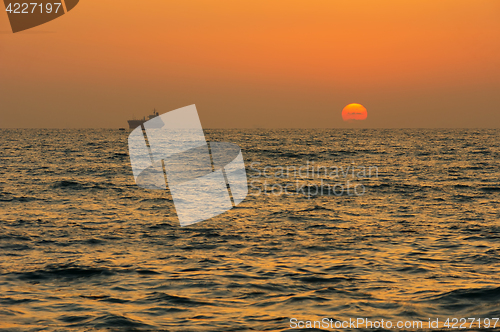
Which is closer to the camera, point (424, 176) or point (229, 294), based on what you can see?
point (229, 294)

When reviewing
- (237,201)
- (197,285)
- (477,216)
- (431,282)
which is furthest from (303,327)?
(237,201)

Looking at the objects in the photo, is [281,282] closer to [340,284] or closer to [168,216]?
[340,284]

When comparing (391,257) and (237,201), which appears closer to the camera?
(391,257)

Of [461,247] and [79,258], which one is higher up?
[79,258]

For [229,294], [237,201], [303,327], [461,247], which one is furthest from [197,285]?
[237,201]

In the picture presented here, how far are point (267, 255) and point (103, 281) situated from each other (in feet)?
15.5

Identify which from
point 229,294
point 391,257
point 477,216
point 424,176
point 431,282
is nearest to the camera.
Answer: point 229,294

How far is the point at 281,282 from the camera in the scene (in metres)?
10.5

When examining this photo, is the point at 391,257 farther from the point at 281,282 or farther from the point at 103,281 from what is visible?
the point at 103,281

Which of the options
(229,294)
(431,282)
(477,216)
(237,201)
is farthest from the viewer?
(237,201)

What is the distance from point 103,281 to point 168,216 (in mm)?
9009

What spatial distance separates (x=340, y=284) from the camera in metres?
10.3

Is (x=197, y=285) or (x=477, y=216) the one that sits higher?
(x=197, y=285)

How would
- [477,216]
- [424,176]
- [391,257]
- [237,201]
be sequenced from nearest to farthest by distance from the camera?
[391,257], [477,216], [237,201], [424,176]
